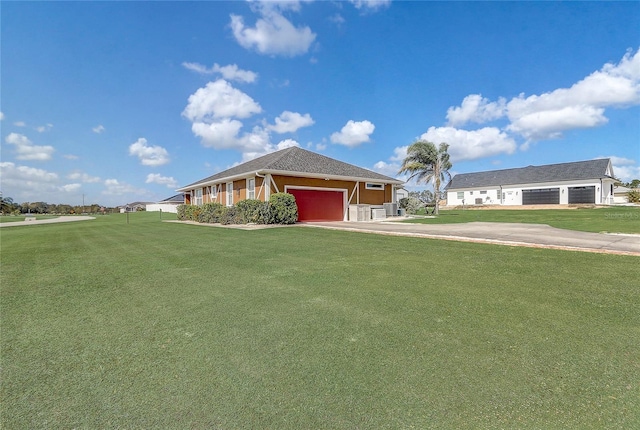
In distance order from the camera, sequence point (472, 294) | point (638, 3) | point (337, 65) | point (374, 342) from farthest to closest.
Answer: point (337, 65)
point (638, 3)
point (472, 294)
point (374, 342)

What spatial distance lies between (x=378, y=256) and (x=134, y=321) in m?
4.95

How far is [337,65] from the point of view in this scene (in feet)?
64.6

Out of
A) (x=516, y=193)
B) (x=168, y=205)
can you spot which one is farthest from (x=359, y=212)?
(x=168, y=205)

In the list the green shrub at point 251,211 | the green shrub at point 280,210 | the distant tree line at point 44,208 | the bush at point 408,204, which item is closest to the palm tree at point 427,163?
the bush at point 408,204

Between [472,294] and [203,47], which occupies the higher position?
[203,47]

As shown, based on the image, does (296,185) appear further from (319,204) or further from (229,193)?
(229,193)

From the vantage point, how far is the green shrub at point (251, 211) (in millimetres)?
15000

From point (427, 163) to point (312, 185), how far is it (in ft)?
49.3

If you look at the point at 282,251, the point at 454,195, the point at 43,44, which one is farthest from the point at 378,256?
the point at 454,195

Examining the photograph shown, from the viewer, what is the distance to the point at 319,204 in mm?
18688

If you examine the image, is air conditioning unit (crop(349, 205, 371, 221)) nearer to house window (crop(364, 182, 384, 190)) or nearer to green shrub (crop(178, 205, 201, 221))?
house window (crop(364, 182, 384, 190))

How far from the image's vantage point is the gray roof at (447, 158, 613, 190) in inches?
1315

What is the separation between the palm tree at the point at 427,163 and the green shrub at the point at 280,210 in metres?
16.2

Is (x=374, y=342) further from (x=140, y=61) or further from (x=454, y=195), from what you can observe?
(x=454, y=195)
